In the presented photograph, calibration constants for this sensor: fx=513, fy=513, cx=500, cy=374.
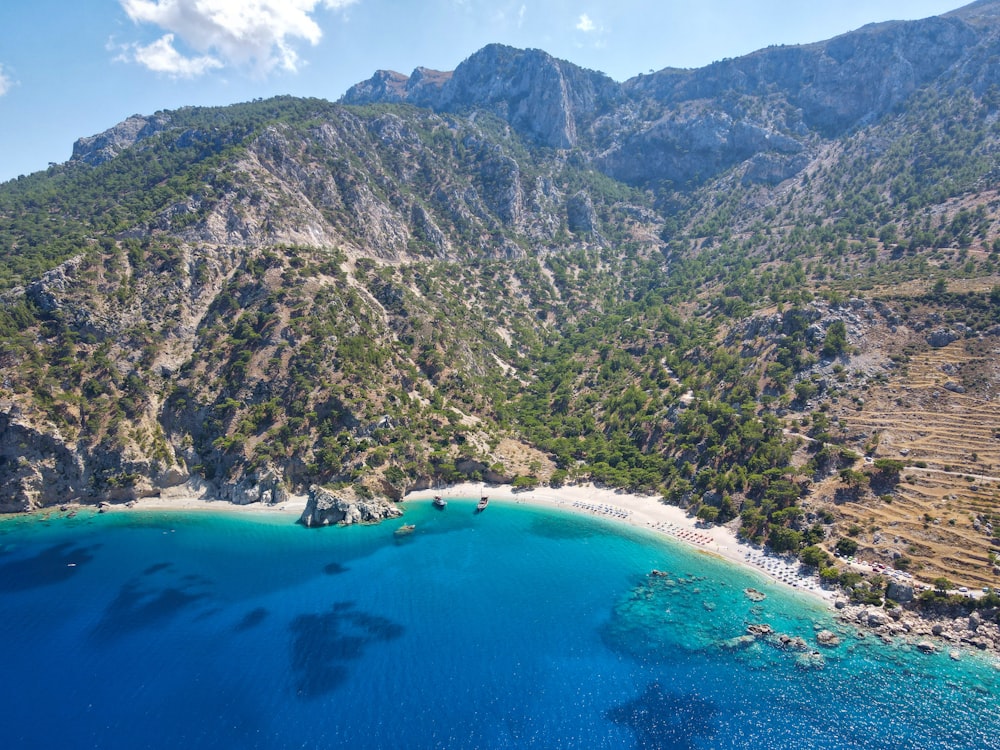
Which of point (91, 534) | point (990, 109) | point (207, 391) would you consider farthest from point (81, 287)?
point (990, 109)

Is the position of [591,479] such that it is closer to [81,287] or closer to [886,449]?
[886,449]

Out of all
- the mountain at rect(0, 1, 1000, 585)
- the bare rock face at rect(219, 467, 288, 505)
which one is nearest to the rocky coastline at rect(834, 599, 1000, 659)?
the mountain at rect(0, 1, 1000, 585)

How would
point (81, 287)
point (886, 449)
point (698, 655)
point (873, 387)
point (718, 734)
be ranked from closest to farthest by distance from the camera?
1. point (718, 734)
2. point (698, 655)
3. point (886, 449)
4. point (873, 387)
5. point (81, 287)

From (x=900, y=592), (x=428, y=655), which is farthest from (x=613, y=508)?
(x=428, y=655)

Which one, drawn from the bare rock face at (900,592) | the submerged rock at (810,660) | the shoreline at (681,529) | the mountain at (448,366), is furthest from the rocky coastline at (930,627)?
the submerged rock at (810,660)

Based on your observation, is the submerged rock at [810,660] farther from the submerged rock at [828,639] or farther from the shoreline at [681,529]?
the shoreline at [681,529]

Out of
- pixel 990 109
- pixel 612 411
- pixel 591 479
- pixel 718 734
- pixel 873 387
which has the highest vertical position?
pixel 990 109

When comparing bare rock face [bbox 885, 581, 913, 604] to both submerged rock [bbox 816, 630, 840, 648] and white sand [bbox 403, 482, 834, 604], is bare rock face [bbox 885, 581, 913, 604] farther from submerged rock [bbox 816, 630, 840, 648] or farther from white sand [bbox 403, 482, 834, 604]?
submerged rock [bbox 816, 630, 840, 648]
